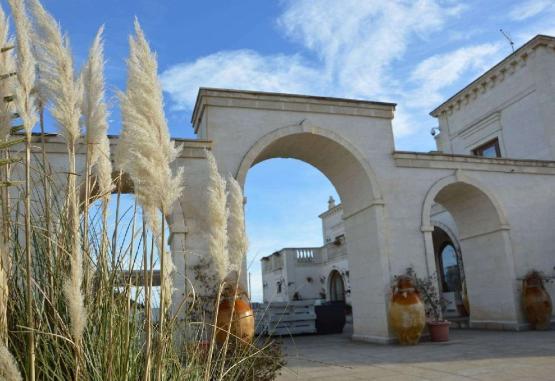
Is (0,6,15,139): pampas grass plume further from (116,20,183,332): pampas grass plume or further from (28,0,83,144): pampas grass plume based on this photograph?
(116,20,183,332): pampas grass plume

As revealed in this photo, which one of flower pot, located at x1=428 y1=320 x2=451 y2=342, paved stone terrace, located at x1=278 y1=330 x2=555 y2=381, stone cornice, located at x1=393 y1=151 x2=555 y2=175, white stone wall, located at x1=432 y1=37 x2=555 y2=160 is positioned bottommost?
paved stone terrace, located at x1=278 y1=330 x2=555 y2=381

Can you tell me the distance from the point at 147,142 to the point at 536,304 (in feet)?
36.3

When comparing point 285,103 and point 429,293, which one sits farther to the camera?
point 285,103

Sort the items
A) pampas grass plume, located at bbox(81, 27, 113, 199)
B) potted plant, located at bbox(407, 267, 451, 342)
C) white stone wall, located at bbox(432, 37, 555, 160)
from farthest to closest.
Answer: white stone wall, located at bbox(432, 37, 555, 160), potted plant, located at bbox(407, 267, 451, 342), pampas grass plume, located at bbox(81, 27, 113, 199)

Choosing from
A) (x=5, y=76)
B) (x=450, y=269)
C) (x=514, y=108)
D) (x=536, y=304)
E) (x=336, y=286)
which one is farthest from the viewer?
(x=336, y=286)

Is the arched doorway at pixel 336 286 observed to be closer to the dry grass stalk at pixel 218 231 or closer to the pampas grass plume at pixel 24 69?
the dry grass stalk at pixel 218 231

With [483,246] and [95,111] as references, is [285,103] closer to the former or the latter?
[483,246]

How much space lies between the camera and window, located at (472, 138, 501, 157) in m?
16.5

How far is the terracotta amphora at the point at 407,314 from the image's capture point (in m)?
8.93

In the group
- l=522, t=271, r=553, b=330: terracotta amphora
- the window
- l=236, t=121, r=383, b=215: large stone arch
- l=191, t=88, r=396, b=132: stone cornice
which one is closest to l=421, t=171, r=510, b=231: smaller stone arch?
l=236, t=121, r=383, b=215: large stone arch

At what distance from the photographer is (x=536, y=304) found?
10.4 m

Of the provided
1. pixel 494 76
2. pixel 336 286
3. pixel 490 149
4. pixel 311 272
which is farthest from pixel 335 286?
pixel 494 76

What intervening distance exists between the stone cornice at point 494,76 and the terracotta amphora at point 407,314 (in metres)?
9.81

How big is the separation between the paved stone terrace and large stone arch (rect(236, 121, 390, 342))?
2.60 ft
